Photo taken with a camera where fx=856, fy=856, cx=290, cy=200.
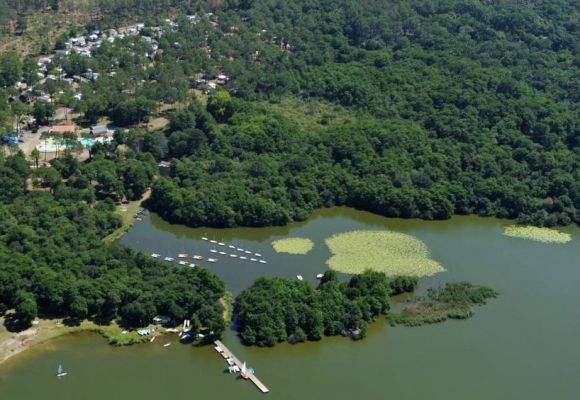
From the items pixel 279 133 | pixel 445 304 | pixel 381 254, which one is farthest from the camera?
pixel 279 133

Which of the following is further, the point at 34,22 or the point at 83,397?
the point at 34,22

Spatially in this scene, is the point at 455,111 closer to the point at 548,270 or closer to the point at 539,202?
the point at 539,202

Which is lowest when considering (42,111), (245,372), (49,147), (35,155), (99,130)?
(245,372)

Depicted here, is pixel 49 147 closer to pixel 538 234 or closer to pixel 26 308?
pixel 26 308

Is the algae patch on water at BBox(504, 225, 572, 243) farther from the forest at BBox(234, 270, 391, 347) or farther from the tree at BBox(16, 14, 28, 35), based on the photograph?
the tree at BBox(16, 14, 28, 35)

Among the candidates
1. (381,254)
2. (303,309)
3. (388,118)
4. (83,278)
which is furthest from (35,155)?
(388,118)

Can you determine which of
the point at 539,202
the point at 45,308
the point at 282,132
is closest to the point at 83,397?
the point at 45,308

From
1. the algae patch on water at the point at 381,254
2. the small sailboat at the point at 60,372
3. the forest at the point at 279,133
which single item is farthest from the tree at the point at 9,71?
the small sailboat at the point at 60,372
